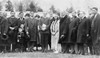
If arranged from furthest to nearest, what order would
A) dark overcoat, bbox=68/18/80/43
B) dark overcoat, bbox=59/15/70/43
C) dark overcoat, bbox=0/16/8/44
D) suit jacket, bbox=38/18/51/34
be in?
suit jacket, bbox=38/18/51/34 → dark overcoat, bbox=0/16/8/44 → dark overcoat, bbox=59/15/70/43 → dark overcoat, bbox=68/18/80/43

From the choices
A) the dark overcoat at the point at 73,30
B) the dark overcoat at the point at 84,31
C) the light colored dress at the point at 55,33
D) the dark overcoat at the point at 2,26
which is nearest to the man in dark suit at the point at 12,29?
the dark overcoat at the point at 2,26

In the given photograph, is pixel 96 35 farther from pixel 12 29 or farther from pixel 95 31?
pixel 12 29

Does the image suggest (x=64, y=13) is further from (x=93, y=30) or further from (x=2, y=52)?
(x=2, y=52)

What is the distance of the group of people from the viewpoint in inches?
567

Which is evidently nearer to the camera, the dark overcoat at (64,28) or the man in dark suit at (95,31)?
the man in dark suit at (95,31)

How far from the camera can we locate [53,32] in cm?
1599

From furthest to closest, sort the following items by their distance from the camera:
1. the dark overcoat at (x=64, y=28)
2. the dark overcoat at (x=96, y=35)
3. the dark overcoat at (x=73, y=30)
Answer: the dark overcoat at (x=64, y=28) < the dark overcoat at (x=73, y=30) < the dark overcoat at (x=96, y=35)

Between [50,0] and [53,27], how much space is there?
92323 mm

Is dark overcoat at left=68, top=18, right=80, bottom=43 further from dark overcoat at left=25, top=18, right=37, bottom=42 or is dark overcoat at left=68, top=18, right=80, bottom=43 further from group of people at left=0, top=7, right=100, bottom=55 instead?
dark overcoat at left=25, top=18, right=37, bottom=42

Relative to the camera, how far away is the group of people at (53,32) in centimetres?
1441

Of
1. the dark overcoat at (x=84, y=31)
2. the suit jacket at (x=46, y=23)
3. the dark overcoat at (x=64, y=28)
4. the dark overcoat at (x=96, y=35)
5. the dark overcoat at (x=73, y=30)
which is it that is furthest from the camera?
the suit jacket at (x=46, y=23)

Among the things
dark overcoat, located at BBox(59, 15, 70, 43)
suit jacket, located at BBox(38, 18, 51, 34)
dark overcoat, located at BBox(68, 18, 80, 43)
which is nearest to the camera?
dark overcoat, located at BBox(68, 18, 80, 43)

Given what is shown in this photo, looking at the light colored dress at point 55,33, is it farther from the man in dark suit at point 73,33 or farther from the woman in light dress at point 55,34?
the man in dark suit at point 73,33

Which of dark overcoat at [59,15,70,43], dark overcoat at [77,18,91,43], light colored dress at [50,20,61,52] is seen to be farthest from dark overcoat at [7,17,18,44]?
dark overcoat at [77,18,91,43]
